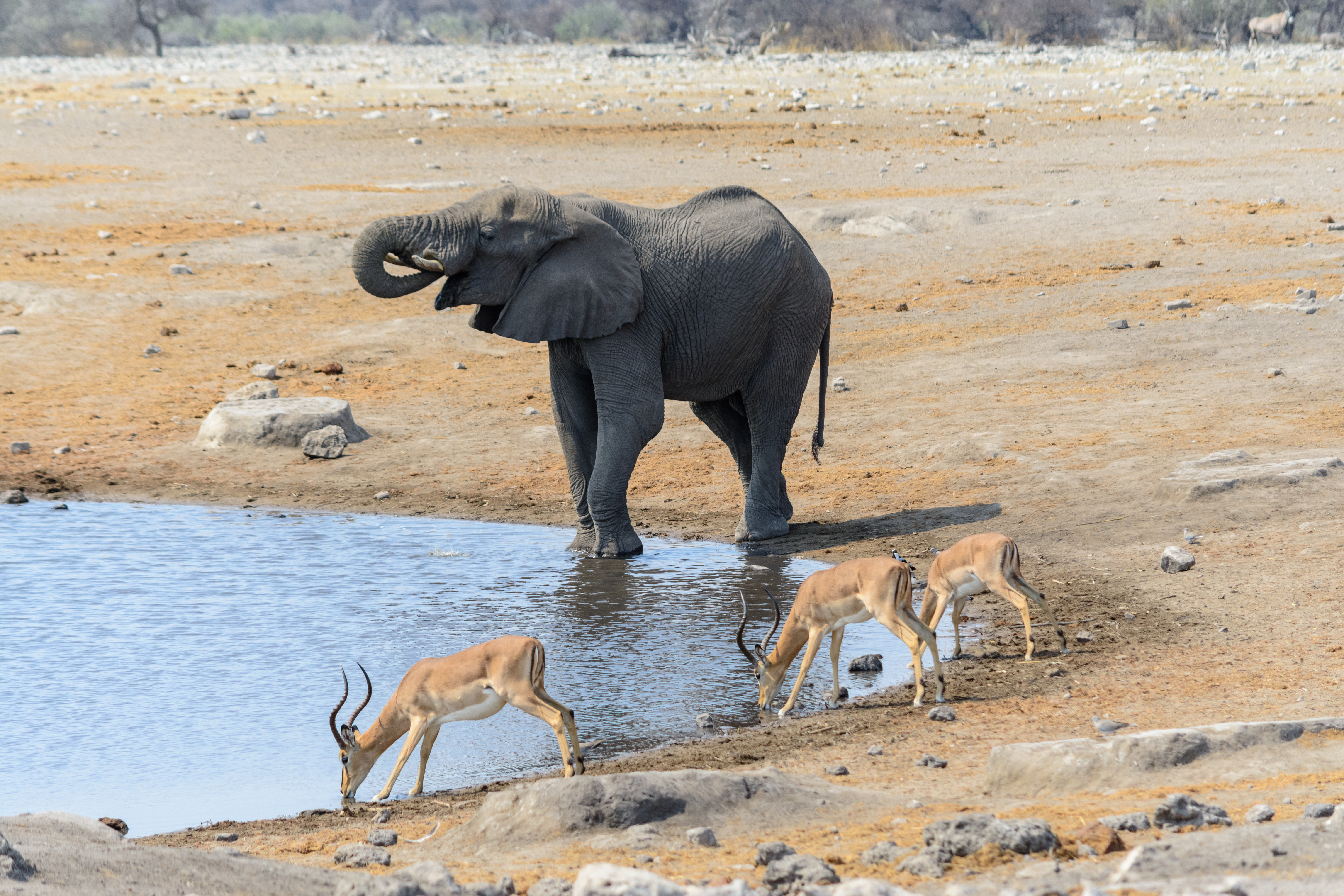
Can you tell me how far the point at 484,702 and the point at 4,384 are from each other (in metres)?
11.3

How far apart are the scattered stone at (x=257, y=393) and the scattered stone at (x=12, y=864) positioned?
1047 cm

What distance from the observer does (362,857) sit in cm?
550

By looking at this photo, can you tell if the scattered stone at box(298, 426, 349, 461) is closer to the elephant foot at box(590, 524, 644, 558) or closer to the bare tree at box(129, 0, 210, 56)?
the elephant foot at box(590, 524, 644, 558)

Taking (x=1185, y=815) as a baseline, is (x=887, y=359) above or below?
below

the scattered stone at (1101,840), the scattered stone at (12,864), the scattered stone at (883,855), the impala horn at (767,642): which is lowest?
the impala horn at (767,642)

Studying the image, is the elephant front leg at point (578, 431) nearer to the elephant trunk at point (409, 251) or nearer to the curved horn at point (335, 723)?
the elephant trunk at point (409, 251)

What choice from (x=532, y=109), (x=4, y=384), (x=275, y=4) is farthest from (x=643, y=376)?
(x=275, y=4)

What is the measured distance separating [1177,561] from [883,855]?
17.1ft

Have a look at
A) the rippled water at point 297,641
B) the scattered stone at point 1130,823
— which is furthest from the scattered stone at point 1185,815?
the rippled water at point 297,641

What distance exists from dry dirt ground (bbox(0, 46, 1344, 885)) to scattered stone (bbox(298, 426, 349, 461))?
0.46 ft

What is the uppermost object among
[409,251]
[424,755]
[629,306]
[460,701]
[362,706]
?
[409,251]

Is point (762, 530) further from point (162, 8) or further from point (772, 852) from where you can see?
point (162, 8)

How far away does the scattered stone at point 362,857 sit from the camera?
5473 mm

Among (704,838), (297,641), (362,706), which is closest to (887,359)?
(297,641)
